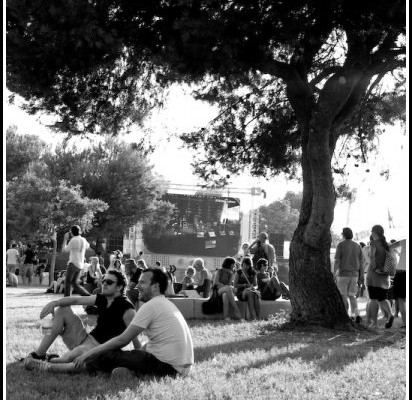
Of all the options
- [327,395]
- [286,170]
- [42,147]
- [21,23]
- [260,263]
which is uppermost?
[42,147]

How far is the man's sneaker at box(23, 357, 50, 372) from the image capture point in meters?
6.62

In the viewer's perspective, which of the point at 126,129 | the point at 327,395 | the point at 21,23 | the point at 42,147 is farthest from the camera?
the point at 42,147

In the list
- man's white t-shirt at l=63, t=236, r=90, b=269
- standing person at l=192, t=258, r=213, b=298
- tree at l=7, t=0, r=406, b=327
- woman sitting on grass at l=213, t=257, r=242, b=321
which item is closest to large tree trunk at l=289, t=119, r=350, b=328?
tree at l=7, t=0, r=406, b=327

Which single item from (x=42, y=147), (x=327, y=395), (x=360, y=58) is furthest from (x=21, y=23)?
(x=42, y=147)

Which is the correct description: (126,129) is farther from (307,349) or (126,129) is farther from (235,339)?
(307,349)

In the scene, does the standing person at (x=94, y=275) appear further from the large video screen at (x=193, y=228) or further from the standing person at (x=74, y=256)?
the large video screen at (x=193, y=228)

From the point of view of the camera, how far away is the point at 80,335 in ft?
23.7

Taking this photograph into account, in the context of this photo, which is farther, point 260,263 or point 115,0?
point 260,263

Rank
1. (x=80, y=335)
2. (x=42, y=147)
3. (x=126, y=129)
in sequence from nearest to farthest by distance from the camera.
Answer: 1. (x=80, y=335)
2. (x=126, y=129)
3. (x=42, y=147)

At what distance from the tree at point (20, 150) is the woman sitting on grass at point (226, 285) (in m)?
39.3

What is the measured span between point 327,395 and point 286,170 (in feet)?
30.8

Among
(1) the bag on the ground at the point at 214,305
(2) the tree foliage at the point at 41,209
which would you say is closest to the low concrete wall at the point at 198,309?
(1) the bag on the ground at the point at 214,305

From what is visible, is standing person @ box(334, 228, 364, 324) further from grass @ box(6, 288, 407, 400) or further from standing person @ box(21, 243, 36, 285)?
standing person @ box(21, 243, 36, 285)

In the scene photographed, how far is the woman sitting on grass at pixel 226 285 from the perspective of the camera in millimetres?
13391
